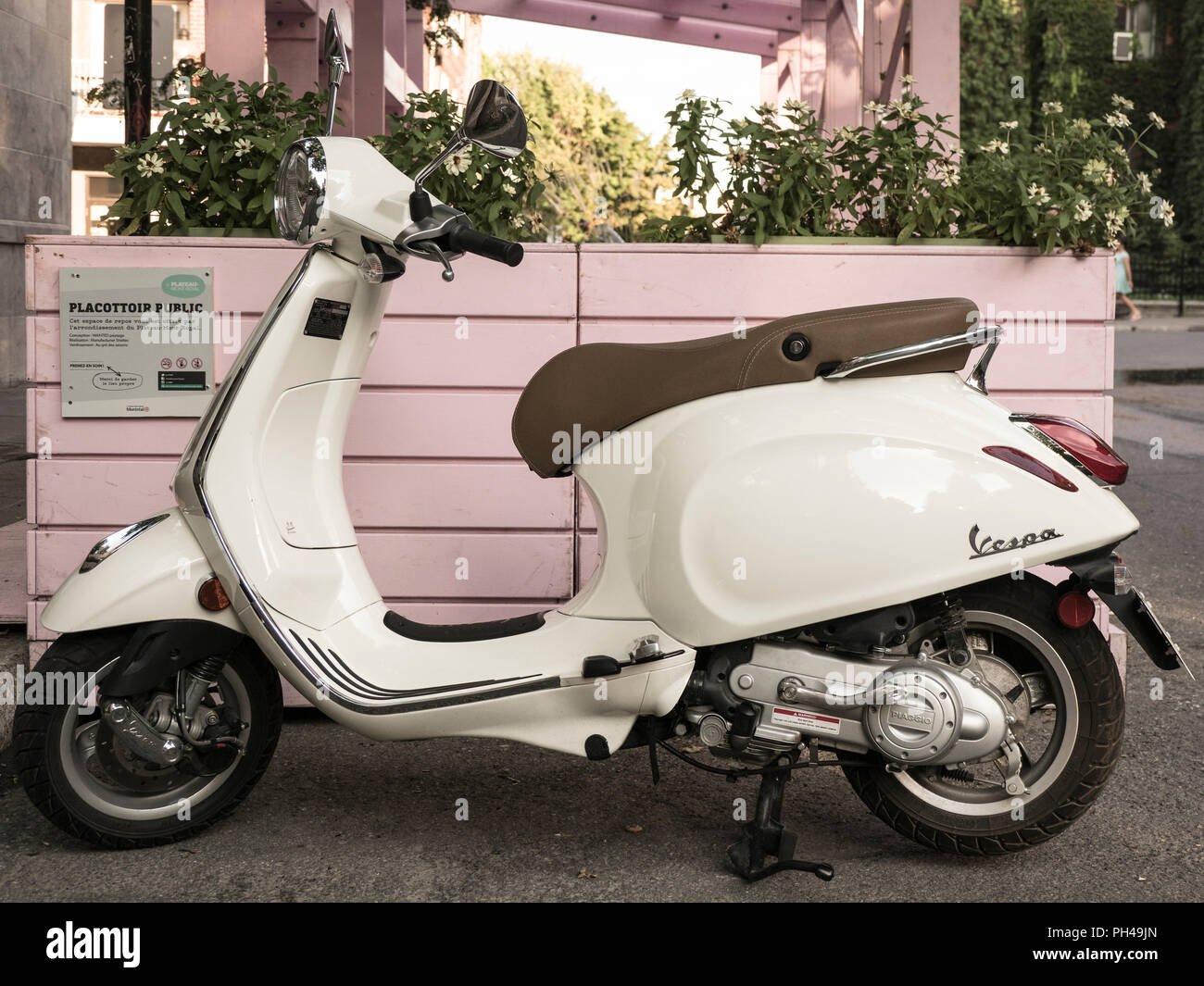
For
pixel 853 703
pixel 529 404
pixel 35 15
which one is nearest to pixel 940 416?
pixel 853 703

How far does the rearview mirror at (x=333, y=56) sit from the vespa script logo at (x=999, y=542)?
171cm

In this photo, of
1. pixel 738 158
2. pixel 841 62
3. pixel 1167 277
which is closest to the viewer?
pixel 738 158

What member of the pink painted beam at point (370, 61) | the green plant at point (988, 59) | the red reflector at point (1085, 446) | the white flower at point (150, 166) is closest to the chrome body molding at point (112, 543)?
the white flower at point (150, 166)

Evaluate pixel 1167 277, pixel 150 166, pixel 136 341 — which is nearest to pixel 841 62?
pixel 150 166

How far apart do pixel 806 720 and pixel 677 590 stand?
38cm

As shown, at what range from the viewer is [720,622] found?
9.11 feet

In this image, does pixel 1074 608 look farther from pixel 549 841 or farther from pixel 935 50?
pixel 935 50

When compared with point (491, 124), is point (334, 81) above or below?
above

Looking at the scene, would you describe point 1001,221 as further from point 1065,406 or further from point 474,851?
point 474,851

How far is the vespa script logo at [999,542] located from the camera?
2.71m

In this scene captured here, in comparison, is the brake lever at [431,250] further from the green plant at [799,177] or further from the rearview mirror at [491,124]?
the green plant at [799,177]

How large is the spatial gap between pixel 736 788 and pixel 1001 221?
187cm

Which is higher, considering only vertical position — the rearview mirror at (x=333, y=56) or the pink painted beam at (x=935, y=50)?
the pink painted beam at (x=935, y=50)

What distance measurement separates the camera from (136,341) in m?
3.96
